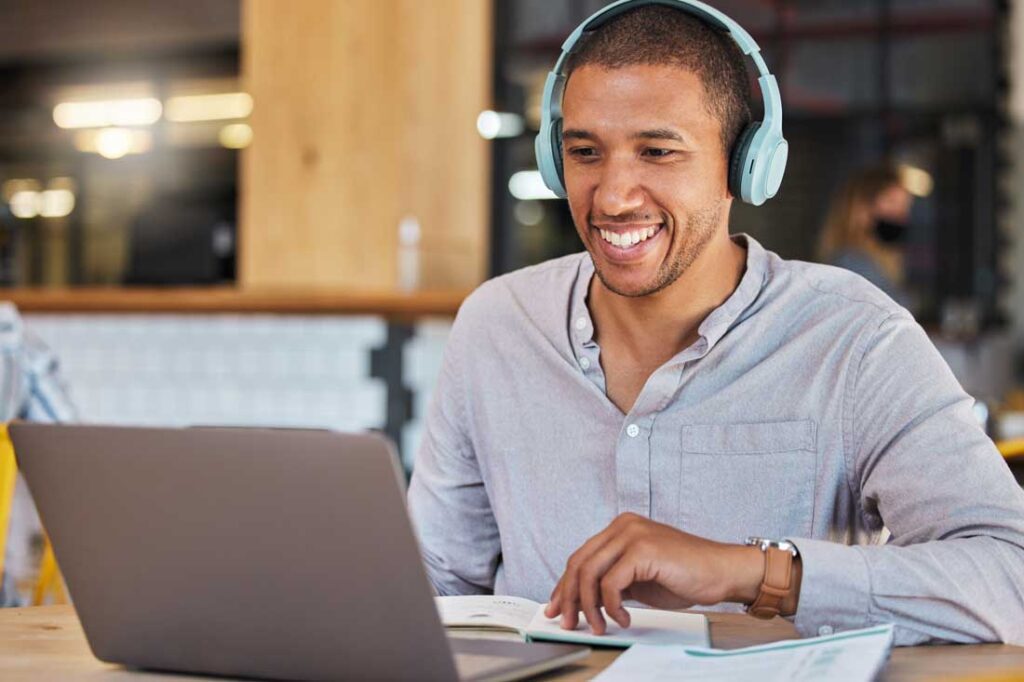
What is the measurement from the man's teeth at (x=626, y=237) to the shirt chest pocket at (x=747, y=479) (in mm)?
196

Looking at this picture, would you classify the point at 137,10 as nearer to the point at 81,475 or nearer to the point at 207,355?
the point at 207,355

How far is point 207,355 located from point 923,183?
12.5 feet

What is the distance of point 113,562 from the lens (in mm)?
1035

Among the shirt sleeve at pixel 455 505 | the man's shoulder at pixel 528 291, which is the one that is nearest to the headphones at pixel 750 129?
the man's shoulder at pixel 528 291

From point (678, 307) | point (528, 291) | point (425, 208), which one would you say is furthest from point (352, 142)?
point (678, 307)

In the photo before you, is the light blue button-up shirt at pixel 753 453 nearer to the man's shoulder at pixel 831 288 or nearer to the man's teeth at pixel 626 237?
the man's shoulder at pixel 831 288

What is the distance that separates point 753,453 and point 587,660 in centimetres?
46

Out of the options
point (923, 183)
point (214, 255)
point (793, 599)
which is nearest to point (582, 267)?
point (793, 599)

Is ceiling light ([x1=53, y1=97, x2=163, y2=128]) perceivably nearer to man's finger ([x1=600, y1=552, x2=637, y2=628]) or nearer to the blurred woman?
the blurred woman

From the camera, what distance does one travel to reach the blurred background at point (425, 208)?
428 centimetres

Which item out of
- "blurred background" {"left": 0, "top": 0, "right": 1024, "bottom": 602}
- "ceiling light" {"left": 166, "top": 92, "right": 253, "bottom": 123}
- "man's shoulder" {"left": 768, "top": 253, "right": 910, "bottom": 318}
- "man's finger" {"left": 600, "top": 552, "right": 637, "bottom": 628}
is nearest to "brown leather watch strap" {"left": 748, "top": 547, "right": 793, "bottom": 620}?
"man's finger" {"left": 600, "top": 552, "right": 637, "bottom": 628}

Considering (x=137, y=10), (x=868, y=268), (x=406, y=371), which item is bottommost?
(x=406, y=371)

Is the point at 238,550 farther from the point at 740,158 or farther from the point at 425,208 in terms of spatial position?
the point at 425,208

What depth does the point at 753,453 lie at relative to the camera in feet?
4.83
